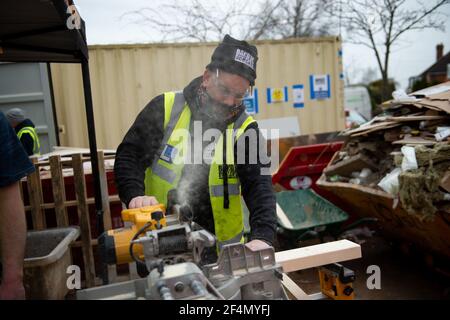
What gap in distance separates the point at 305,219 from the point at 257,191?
8.45 ft

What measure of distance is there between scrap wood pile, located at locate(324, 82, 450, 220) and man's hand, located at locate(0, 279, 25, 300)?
2.56 meters

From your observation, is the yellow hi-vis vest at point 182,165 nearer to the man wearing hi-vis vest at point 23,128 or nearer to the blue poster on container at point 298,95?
the man wearing hi-vis vest at point 23,128

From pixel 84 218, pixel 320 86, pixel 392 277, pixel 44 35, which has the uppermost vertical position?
pixel 44 35

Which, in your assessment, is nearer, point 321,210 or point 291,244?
point 291,244

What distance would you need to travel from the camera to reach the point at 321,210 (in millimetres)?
4184

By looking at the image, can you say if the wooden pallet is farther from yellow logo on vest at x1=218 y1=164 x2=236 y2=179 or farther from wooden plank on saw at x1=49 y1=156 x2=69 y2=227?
yellow logo on vest at x1=218 y1=164 x2=236 y2=179

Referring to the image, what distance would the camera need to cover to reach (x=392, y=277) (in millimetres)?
3660

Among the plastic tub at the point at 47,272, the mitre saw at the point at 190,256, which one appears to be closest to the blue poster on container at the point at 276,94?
the plastic tub at the point at 47,272

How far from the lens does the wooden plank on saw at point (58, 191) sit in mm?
3121

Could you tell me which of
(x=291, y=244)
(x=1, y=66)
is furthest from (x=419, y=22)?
(x=1, y=66)

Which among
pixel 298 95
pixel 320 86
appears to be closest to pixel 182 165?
pixel 298 95

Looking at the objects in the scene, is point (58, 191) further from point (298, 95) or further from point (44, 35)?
point (298, 95)
